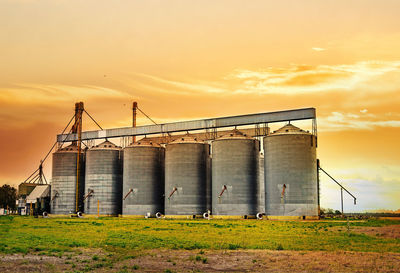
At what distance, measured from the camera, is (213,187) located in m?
85.5

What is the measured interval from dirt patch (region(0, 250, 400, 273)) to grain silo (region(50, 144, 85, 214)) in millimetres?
79374

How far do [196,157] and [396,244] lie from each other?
5678 centimetres

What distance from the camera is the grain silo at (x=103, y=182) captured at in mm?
99875

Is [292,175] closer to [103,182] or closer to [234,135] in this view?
[234,135]

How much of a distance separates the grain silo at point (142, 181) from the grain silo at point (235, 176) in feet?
51.9

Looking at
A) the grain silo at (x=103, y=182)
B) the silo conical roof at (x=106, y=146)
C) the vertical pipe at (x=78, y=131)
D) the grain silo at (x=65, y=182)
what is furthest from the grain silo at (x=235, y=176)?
the grain silo at (x=65, y=182)

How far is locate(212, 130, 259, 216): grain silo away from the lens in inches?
3243

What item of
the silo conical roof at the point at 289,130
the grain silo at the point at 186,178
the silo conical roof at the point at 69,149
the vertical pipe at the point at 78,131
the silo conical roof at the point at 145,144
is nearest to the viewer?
the silo conical roof at the point at 289,130

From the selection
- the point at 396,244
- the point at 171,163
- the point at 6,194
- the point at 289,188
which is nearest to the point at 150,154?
the point at 171,163

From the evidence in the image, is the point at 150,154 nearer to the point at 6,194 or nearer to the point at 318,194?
the point at 318,194

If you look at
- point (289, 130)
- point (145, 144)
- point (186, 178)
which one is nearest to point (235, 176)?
point (186, 178)

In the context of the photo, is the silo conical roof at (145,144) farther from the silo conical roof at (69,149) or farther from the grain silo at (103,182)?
the silo conical roof at (69,149)

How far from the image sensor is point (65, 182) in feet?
349

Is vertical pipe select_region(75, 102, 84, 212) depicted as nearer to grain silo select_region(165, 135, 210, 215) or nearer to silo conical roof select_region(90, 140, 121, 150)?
silo conical roof select_region(90, 140, 121, 150)
